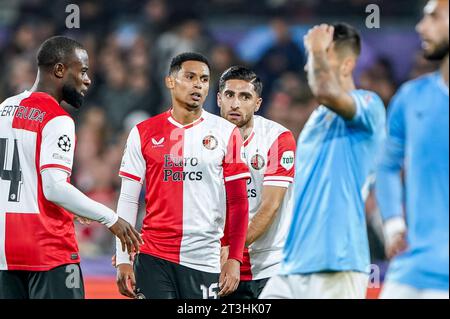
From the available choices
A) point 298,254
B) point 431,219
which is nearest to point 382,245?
point 298,254

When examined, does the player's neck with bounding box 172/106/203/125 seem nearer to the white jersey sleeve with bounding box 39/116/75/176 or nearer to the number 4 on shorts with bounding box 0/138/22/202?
the white jersey sleeve with bounding box 39/116/75/176

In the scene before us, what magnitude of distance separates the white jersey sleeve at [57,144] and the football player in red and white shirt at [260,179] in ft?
4.06

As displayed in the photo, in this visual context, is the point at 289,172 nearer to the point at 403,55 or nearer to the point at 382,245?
the point at 382,245

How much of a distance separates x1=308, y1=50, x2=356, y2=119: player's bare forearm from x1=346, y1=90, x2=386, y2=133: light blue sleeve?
43mm

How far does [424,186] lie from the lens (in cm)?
431

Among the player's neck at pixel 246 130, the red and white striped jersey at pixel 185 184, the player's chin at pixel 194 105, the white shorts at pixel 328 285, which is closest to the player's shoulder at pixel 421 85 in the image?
the white shorts at pixel 328 285

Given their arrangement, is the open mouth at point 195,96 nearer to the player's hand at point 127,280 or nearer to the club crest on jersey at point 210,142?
the club crest on jersey at point 210,142

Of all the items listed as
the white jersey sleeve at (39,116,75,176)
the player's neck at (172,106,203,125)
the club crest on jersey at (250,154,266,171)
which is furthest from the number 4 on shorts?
the club crest on jersey at (250,154,266,171)

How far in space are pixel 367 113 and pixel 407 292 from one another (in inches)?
37.4

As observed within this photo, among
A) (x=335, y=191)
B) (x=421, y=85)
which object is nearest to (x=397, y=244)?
(x=335, y=191)

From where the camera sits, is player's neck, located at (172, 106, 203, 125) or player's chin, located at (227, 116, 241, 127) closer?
player's neck, located at (172, 106, 203, 125)

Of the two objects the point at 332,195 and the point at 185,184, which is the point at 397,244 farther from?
the point at 185,184

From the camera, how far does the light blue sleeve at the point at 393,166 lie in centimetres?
445

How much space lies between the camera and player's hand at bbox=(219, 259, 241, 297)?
235 inches
